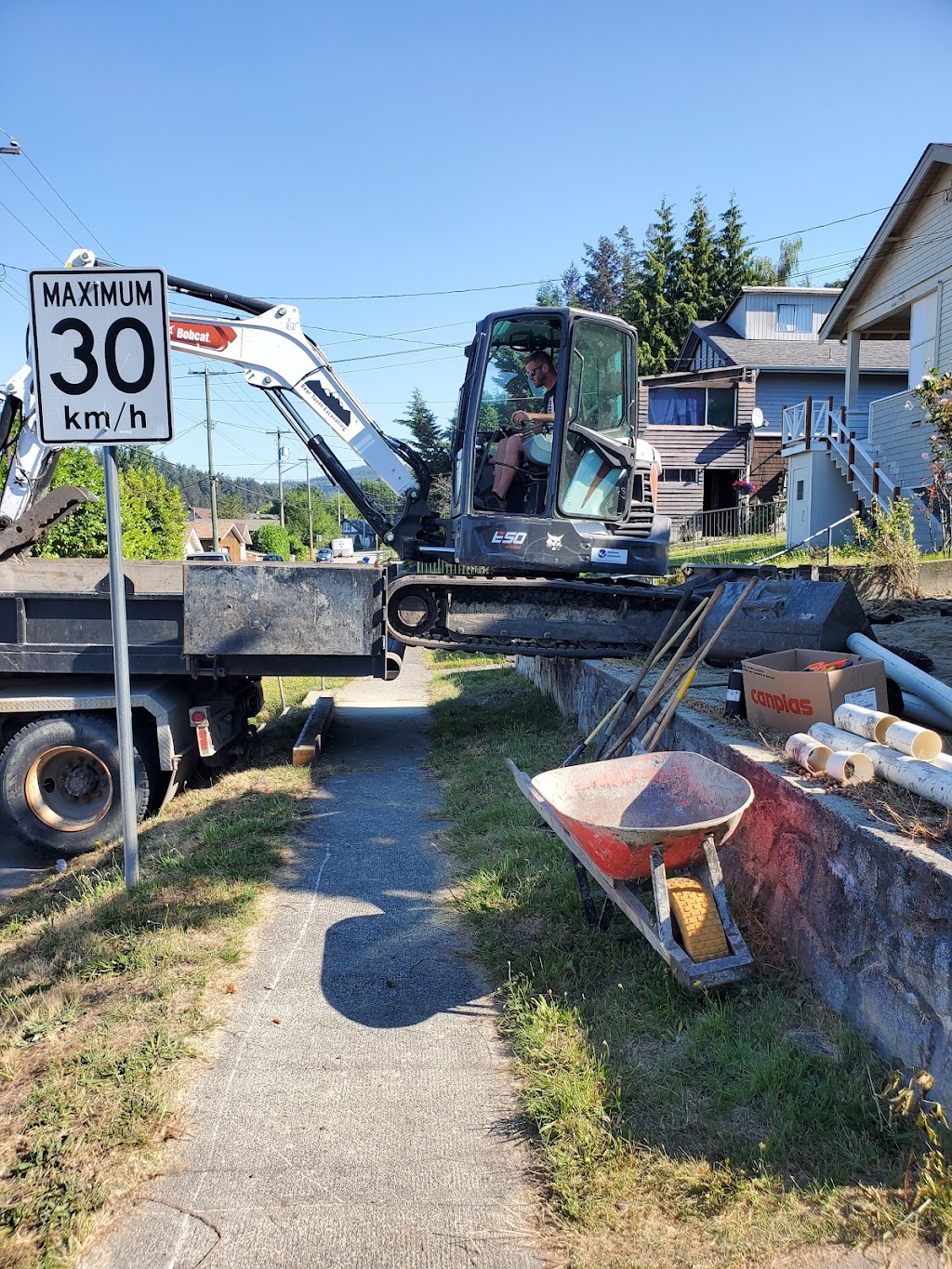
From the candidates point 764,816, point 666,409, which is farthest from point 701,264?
point 764,816

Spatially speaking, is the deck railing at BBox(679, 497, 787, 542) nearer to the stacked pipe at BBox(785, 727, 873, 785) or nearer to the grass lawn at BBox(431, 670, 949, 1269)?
the stacked pipe at BBox(785, 727, 873, 785)

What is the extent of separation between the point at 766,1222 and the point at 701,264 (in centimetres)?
5253

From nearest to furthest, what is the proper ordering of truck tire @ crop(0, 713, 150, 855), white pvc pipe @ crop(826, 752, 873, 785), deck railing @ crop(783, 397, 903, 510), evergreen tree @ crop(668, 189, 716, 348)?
white pvc pipe @ crop(826, 752, 873, 785), truck tire @ crop(0, 713, 150, 855), deck railing @ crop(783, 397, 903, 510), evergreen tree @ crop(668, 189, 716, 348)

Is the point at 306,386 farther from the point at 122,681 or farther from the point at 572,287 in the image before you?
the point at 572,287

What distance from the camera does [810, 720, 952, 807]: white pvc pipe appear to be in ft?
10.4

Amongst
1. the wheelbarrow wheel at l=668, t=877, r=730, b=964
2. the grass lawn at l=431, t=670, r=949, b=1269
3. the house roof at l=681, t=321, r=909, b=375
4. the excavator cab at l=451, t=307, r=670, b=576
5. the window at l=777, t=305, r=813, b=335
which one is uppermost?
the window at l=777, t=305, r=813, b=335

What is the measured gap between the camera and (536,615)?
8.18 metres

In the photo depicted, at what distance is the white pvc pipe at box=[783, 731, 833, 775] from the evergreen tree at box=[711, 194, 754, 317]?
4998 centimetres

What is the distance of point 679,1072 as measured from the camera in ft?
10.1

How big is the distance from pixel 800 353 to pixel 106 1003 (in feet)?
118

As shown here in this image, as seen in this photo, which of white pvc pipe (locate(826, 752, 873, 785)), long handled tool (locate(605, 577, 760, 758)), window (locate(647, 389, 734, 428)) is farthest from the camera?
window (locate(647, 389, 734, 428))

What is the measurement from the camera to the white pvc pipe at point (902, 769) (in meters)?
3.16

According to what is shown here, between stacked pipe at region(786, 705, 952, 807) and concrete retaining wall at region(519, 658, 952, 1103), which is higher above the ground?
stacked pipe at region(786, 705, 952, 807)

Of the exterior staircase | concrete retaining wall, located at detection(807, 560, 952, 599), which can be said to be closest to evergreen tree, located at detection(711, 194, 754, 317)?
the exterior staircase
